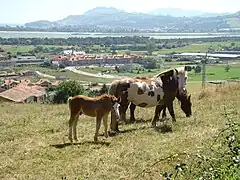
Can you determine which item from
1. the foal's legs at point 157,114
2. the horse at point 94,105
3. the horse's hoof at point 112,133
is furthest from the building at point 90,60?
the horse at point 94,105

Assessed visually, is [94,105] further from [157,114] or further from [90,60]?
[90,60]

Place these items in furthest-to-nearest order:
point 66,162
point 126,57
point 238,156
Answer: point 126,57 < point 66,162 < point 238,156

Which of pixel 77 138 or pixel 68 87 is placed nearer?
pixel 77 138

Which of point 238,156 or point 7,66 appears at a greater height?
point 238,156

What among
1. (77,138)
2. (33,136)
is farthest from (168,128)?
(33,136)

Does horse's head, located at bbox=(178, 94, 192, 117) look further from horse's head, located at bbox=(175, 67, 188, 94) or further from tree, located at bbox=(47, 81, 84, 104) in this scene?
tree, located at bbox=(47, 81, 84, 104)

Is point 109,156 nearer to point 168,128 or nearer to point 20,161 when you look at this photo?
point 20,161

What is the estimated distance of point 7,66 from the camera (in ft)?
406

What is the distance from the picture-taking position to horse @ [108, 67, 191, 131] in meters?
13.8

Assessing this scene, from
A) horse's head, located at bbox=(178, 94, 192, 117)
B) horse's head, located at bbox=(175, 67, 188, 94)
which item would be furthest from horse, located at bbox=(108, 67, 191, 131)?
horse's head, located at bbox=(178, 94, 192, 117)

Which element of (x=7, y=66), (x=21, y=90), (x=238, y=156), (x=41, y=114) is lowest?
(x=7, y=66)

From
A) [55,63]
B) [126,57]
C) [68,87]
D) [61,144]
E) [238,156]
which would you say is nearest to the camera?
[238,156]

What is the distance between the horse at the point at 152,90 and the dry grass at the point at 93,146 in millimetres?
622

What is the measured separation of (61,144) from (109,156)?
2.11 meters
